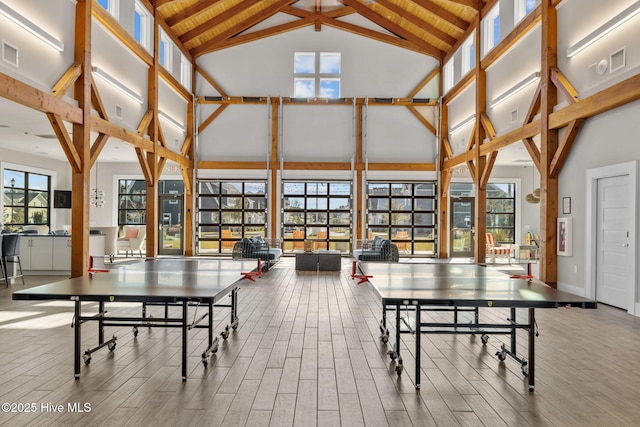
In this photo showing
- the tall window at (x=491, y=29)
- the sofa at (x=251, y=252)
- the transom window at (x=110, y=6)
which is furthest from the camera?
the sofa at (x=251, y=252)

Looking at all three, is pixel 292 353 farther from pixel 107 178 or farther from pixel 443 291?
pixel 107 178

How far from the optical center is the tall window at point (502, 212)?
51.5ft

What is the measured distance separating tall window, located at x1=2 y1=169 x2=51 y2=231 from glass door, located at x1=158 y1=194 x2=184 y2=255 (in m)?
3.43

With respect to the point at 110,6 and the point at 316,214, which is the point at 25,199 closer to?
the point at 110,6

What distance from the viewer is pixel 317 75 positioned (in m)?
14.7

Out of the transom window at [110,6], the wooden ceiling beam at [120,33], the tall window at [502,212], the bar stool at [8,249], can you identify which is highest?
the transom window at [110,6]

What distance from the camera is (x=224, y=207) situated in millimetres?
14883

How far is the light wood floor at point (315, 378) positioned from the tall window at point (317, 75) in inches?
410

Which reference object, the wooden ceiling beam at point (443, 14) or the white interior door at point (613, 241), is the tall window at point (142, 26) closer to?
the wooden ceiling beam at point (443, 14)

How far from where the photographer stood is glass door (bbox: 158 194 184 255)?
602 inches

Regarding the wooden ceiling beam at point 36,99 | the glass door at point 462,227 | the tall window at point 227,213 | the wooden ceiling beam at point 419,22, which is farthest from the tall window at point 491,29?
the wooden ceiling beam at point 36,99

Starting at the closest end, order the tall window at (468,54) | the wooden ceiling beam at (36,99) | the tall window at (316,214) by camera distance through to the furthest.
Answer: the wooden ceiling beam at (36,99) → the tall window at (468,54) → the tall window at (316,214)

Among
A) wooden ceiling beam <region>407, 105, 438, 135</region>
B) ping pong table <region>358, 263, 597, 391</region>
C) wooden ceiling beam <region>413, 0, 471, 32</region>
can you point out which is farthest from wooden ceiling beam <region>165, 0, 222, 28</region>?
ping pong table <region>358, 263, 597, 391</region>

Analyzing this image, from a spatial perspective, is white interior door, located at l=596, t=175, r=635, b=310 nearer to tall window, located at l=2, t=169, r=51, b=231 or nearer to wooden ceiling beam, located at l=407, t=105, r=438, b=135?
wooden ceiling beam, located at l=407, t=105, r=438, b=135
